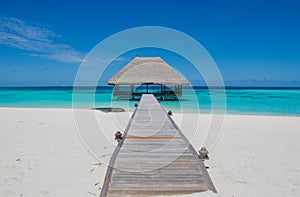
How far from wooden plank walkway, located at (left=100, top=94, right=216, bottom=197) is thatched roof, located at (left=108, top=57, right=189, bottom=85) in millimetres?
10649

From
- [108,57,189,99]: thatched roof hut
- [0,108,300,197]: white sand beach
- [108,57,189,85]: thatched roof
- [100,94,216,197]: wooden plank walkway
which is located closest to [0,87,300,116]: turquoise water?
[108,57,189,99]: thatched roof hut

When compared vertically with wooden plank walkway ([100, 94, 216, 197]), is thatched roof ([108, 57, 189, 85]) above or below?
above

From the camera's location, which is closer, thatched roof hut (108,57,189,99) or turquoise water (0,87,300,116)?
turquoise water (0,87,300,116)

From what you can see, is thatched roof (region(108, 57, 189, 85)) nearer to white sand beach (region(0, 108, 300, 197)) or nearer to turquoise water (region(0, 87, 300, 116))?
turquoise water (region(0, 87, 300, 116))

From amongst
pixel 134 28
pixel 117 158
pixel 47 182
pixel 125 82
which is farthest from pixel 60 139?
pixel 125 82

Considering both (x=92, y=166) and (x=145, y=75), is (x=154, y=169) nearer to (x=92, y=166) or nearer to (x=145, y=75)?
(x=92, y=166)

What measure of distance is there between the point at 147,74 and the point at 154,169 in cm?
1255

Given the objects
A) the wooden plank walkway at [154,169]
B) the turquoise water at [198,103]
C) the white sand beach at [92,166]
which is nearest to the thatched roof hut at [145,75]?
the turquoise water at [198,103]

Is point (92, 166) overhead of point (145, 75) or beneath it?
beneath

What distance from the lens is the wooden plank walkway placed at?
2.20 meters

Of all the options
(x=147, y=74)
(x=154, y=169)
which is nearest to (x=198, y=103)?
(x=147, y=74)

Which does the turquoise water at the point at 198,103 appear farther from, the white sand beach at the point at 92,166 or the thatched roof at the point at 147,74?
the white sand beach at the point at 92,166

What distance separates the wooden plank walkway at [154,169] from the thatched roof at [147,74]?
10649 millimetres

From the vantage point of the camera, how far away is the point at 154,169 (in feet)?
8.55
